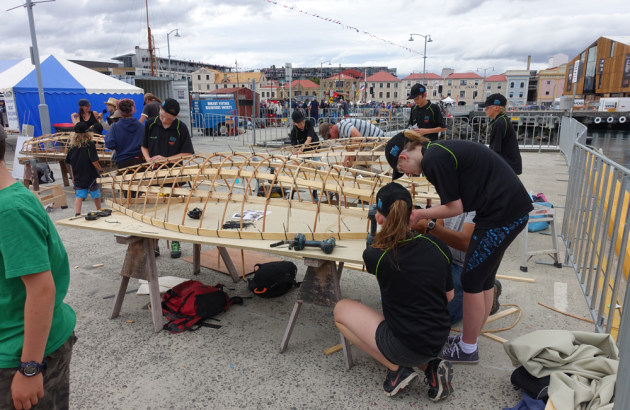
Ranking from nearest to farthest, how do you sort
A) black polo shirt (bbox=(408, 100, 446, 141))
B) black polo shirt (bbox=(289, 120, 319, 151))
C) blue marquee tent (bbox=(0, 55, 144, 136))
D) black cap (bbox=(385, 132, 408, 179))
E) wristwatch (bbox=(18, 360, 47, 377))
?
wristwatch (bbox=(18, 360, 47, 377))
black cap (bbox=(385, 132, 408, 179))
black polo shirt (bbox=(408, 100, 446, 141))
black polo shirt (bbox=(289, 120, 319, 151))
blue marquee tent (bbox=(0, 55, 144, 136))

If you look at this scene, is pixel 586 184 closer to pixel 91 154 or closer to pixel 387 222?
→ pixel 387 222

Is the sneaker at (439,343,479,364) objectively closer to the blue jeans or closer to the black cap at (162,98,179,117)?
the blue jeans

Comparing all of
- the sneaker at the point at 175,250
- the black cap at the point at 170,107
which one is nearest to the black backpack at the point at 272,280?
the sneaker at the point at 175,250

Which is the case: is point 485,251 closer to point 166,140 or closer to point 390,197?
point 390,197

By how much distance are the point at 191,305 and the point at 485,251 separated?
297 centimetres

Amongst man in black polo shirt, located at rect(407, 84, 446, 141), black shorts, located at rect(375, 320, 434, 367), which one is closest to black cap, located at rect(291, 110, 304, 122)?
man in black polo shirt, located at rect(407, 84, 446, 141)

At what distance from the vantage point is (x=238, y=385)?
3.37m

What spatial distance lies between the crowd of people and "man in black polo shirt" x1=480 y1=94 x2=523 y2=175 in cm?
255

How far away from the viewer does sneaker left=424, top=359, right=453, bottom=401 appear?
10.2 ft

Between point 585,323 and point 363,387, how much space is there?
2557 mm

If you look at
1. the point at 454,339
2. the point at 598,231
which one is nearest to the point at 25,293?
the point at 454,339

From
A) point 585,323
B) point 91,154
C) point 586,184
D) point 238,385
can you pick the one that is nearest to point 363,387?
point 238,385

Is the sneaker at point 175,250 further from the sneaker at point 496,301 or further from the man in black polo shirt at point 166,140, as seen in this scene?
the sneaker at point 496,301

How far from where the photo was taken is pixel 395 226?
2.83 metres
